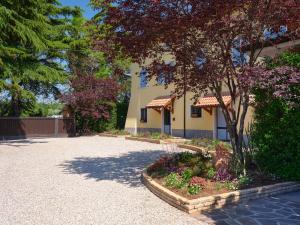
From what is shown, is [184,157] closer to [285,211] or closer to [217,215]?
[217,215]

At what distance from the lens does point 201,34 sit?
9328 mm

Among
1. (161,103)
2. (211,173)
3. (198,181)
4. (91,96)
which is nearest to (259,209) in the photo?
(198,181)

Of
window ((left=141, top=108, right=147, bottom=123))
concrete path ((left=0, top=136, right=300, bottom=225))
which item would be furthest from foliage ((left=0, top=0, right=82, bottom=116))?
concrete path ((left=0, top=136, right=300, bottom=225))

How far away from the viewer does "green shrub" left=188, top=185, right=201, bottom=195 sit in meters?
7.88

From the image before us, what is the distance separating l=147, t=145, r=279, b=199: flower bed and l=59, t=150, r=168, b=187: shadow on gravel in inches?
31.7

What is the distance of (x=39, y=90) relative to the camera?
37000 millimetres

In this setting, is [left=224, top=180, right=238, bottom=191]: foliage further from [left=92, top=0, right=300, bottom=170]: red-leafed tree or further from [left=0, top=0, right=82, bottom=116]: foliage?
[left=0, top=0, right=82, bottom=116]: foliage

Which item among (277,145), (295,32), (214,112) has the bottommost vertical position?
(277,145)

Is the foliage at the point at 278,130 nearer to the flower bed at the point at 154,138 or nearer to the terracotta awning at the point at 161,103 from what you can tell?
the flower bed at the point at 154,138

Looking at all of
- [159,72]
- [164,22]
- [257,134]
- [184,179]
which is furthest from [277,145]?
[164,22]

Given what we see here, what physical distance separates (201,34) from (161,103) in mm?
19067

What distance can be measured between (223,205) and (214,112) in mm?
16714

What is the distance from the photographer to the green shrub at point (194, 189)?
7.88 metres

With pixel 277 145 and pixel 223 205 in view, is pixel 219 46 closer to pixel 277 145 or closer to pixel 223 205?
pixel 277 145
